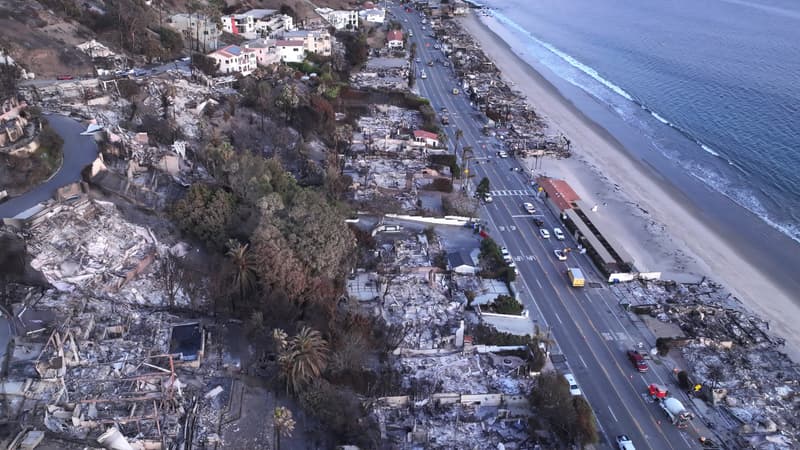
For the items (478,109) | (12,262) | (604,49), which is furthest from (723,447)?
(604,49)

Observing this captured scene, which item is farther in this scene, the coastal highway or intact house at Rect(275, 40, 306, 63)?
intact house at Rect(275, 40, 306, 63)

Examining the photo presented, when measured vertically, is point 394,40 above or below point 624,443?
above

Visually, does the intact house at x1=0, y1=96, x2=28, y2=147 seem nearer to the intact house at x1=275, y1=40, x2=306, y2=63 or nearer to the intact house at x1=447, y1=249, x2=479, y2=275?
the intact house at x1=447, y1=249, x2=479, y2=275

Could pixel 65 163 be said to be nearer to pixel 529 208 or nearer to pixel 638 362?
pixel 529 208

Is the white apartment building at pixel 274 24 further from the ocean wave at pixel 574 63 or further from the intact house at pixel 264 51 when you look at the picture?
the ocean wave at pixel 574 63

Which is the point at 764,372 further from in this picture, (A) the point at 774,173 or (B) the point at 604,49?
(B) the point at 604,49

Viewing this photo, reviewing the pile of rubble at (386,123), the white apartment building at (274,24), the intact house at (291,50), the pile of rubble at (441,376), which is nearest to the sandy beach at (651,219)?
the pile of rubble at (386,123)

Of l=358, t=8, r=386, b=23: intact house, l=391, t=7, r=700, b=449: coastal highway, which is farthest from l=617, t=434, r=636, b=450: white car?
l=358, t=8, r=386, b=23: intact house

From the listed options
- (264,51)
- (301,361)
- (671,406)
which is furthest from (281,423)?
(264,51)
